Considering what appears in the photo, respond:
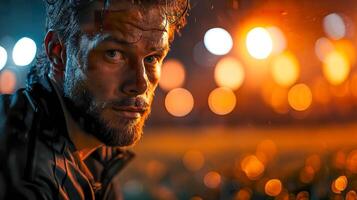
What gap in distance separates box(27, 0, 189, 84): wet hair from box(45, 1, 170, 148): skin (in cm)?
3

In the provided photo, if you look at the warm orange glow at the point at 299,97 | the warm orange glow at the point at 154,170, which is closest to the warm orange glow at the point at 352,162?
the warm orange glow at the point at 154,170

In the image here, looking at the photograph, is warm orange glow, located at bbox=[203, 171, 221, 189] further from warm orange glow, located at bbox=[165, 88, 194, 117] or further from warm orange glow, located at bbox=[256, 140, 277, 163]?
warm orange glow, located at bbox=[165, 88, 194, 117]

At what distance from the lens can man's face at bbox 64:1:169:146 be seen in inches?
96.5

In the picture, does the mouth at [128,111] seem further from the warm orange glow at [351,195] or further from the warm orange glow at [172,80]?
the warm orange glow at [172,80]

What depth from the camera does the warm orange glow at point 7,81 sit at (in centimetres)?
327

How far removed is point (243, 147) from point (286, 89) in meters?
1.13

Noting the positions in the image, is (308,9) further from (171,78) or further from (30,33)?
(171,78)

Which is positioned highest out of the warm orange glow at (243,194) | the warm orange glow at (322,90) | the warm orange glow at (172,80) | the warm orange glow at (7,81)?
the warm orange glow at (7,81)

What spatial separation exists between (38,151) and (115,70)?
46 centimetres

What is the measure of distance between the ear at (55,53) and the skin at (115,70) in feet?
0.05

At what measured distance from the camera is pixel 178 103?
402 inches

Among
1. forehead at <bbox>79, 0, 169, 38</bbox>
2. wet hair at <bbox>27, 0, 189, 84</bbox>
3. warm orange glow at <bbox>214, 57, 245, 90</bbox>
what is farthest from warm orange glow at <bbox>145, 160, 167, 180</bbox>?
forehead at <bbox>79, 0, 169, 38</bbox>

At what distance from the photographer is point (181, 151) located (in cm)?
959

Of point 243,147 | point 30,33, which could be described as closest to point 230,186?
point 30,33
